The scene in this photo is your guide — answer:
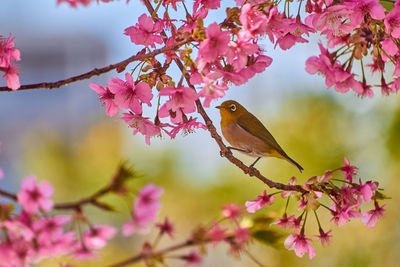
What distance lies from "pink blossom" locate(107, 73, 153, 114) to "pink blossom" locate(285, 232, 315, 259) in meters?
0.28

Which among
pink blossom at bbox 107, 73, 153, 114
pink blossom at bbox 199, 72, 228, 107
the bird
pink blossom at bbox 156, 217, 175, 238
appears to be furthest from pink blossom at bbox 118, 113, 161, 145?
the bird

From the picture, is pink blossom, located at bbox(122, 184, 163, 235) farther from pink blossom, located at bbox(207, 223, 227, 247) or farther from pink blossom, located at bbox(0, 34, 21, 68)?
pink blossom, located at bbox(0, 34, 21, 68)

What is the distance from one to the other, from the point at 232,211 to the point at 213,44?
197 millimetres

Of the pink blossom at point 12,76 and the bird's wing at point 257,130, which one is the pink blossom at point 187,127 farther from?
the bird's wing at point 257,130

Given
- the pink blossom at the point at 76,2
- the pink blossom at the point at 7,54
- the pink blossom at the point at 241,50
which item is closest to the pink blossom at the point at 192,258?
the pink blossom at the point at 241,50

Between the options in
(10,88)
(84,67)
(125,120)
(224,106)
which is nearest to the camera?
(10,88)

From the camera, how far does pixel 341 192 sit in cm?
64

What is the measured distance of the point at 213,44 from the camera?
0.56 m

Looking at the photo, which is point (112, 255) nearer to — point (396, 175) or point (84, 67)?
point (396, 175)

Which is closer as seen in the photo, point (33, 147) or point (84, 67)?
point (33, 147)

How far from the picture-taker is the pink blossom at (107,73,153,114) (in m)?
0.67

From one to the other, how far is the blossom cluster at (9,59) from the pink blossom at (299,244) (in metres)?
0.42

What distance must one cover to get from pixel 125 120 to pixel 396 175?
8.93 feet

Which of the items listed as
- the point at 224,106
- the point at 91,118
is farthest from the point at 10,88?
the point at 91,118
